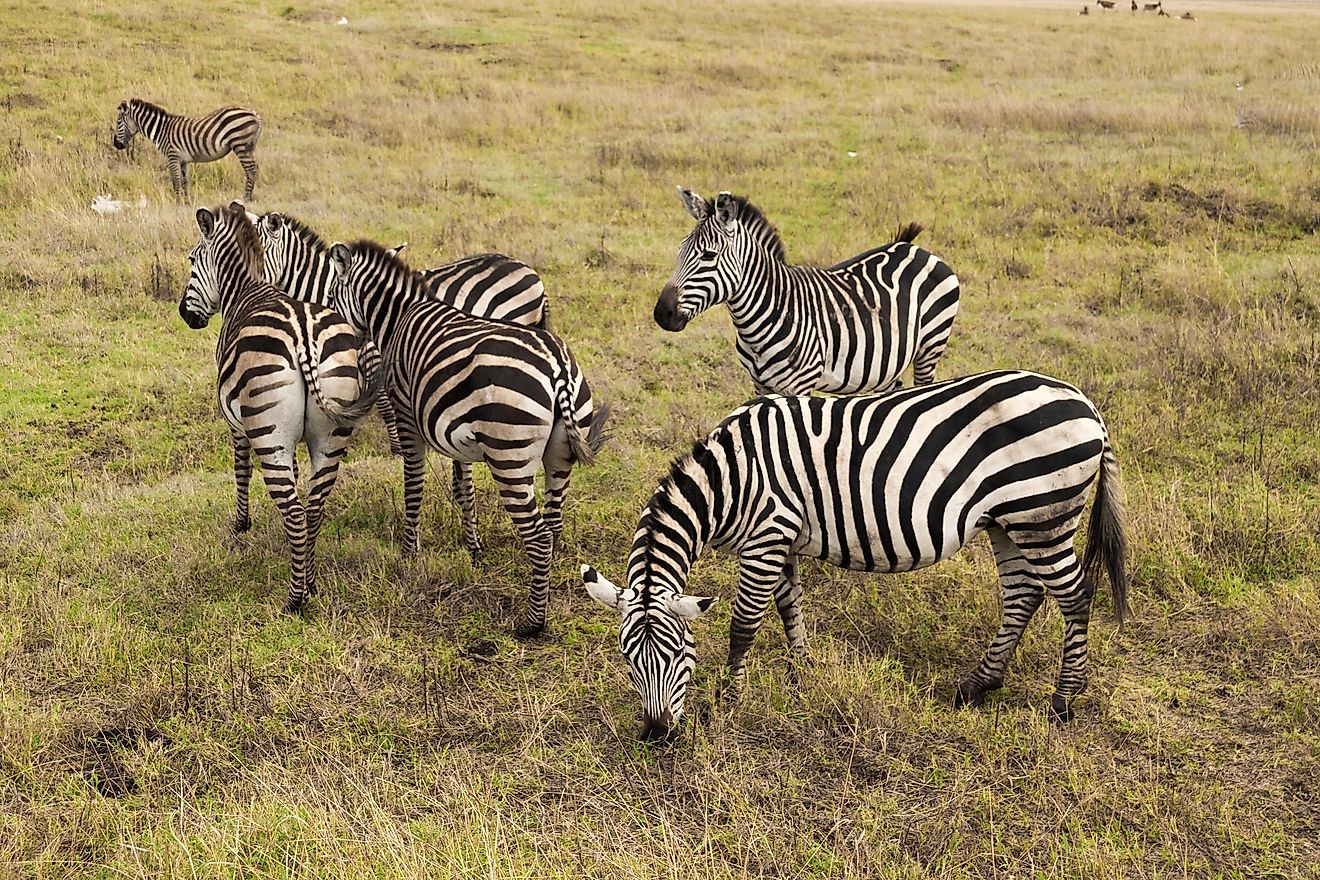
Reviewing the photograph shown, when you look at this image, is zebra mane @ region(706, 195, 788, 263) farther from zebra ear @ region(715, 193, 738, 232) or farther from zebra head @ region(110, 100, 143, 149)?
zebra head @ region(110, 100, 143, 149)

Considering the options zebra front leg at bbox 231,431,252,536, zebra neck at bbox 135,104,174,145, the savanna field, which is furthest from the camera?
zebra neck at bbox 135,104,174,145

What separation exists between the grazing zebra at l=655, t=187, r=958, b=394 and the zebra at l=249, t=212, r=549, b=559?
1.26 meters

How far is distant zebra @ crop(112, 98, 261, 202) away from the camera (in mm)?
16125

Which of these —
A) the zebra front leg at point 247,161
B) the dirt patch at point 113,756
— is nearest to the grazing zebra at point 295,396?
the dirt patch at point 113,756

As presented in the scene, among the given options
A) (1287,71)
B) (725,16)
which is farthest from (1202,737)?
(725,16)

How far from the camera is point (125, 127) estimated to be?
16.7 meters

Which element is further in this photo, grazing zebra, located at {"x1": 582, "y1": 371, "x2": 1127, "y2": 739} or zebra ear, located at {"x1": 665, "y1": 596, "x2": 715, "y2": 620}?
grazing zebra, located at {"x1": 582, "y1": 371, "x2": 1127, "y2": 739}

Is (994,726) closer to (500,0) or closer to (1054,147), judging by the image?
(1054,147)

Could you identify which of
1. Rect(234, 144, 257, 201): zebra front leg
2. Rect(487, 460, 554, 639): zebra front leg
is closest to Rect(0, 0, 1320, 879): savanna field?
Rect(487, 460, 554, 639): zebra front leg

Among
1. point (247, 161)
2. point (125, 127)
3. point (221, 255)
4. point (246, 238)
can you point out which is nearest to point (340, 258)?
point (246, 238)

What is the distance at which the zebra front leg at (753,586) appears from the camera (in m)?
5.29

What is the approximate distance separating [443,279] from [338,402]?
7.69 feet

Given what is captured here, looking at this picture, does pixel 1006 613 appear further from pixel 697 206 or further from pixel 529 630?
pixel 697 206

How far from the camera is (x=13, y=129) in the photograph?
1686 cm
